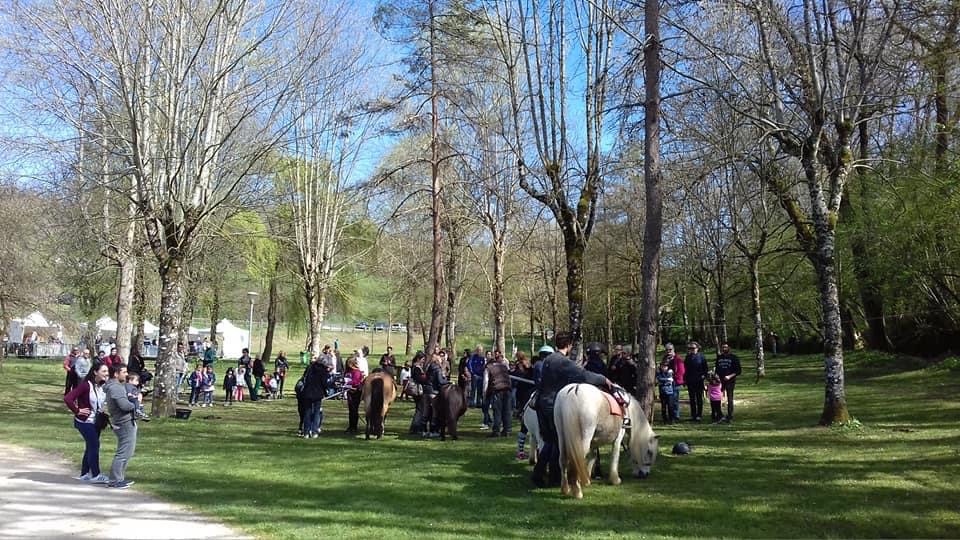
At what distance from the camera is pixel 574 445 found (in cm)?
787

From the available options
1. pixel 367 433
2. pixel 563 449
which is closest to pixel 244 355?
pixel 367 433

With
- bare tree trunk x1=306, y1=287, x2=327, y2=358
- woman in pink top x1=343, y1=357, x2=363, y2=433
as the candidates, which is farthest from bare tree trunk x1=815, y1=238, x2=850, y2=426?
bare tree trunk x1=306, y1=287, x2=327, y2=358

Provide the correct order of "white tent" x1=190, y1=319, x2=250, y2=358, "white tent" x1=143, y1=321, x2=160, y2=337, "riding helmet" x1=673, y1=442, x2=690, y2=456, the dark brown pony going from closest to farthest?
1. "riding helmet" x1=673, y1=442, x2=690, y2=456
2. the dark brown pony
3. "white tent" x1=143, y1=321, x2=160, y2=337
4. "white tent" x1=190, y1=319, x2=250, y2=358

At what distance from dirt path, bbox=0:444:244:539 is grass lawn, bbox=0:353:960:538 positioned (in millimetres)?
357

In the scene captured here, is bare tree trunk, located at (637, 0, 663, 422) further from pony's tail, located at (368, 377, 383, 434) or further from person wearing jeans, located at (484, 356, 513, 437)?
pony's tail, located at (368, 377, 383, 434)

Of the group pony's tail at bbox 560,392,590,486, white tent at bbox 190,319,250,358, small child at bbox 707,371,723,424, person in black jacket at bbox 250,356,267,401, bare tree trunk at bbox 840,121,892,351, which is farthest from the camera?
white tent at bbox 190,319,250,358

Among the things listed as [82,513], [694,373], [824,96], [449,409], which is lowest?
[82,513]

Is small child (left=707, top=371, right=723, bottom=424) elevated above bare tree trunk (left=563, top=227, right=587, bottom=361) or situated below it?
below

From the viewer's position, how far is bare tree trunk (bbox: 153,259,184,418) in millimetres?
16359

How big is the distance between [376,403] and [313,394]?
1240 millimetres

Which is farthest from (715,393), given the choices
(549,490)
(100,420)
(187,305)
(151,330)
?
(151,330)

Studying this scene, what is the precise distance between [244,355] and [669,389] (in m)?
13.9

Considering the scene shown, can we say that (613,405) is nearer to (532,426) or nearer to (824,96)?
(532,426)

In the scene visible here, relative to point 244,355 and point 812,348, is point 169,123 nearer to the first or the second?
point 244,355
